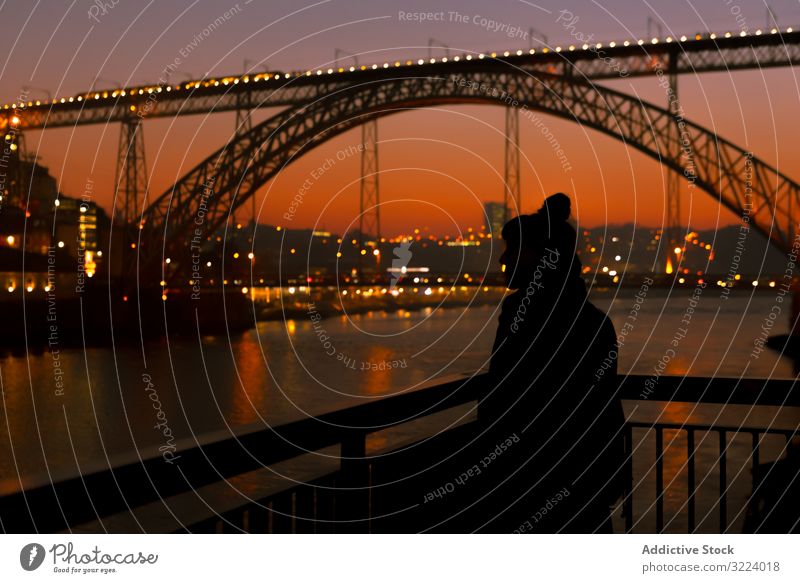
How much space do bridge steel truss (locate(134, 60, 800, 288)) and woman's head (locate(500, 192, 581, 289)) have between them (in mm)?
23071

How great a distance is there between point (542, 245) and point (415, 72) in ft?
95.2

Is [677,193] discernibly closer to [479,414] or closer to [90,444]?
[90,444]

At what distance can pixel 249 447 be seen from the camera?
2.41 m

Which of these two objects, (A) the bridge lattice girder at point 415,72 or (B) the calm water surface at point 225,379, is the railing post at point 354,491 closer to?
(B) the calm water surface at point 225,379

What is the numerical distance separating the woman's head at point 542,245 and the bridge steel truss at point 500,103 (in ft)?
75.7

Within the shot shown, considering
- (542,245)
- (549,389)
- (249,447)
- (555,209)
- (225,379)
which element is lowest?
(225,379)

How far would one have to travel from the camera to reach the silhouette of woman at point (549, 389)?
8.38 ft

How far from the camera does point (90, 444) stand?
17359 millimetres

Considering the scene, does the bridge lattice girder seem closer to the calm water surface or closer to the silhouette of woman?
the calm water surface

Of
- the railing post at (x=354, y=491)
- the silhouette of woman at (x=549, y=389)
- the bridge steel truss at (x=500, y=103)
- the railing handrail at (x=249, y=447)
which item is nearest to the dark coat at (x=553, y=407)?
the silhouette of woman at (x=549, y=389)

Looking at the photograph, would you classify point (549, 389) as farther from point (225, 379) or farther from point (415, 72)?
point (415, 72)

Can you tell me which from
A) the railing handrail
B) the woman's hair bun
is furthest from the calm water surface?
the woman's hair bun

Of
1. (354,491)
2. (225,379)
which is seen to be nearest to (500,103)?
(225,379)
